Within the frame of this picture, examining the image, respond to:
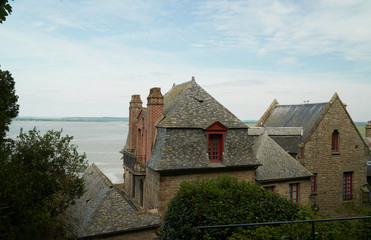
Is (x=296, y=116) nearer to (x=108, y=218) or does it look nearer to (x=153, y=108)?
(x=153, y=108)

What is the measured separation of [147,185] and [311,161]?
15.0 metres

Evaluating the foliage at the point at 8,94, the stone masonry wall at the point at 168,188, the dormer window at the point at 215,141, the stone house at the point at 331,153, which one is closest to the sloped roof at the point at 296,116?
the stone house at the point at 331,153

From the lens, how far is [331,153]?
26.2 metres

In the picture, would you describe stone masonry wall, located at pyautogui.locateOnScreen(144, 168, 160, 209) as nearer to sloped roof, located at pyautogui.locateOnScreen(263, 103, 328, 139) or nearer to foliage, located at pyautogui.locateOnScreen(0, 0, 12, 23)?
foliage, located at pyautogui.locateOnScreen(0, 0, 12, 23)

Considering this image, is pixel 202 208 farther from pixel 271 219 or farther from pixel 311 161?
pixel 311 161

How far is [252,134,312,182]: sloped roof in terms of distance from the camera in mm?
20672

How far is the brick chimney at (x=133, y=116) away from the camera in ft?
82.3

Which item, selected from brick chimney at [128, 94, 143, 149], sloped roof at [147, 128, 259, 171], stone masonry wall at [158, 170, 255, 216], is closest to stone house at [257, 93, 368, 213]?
sloped roof at [147, 128, 259, 171]

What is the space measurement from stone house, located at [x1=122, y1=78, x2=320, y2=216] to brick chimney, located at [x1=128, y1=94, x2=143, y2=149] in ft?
6.80

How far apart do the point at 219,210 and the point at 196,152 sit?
677cm

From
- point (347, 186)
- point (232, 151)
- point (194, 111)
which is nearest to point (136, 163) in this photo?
point (194, 111)

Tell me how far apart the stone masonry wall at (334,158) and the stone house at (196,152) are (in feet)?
14.2

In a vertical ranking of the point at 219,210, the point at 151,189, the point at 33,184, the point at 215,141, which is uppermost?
the point at 215,141

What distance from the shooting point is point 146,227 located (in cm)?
1742
